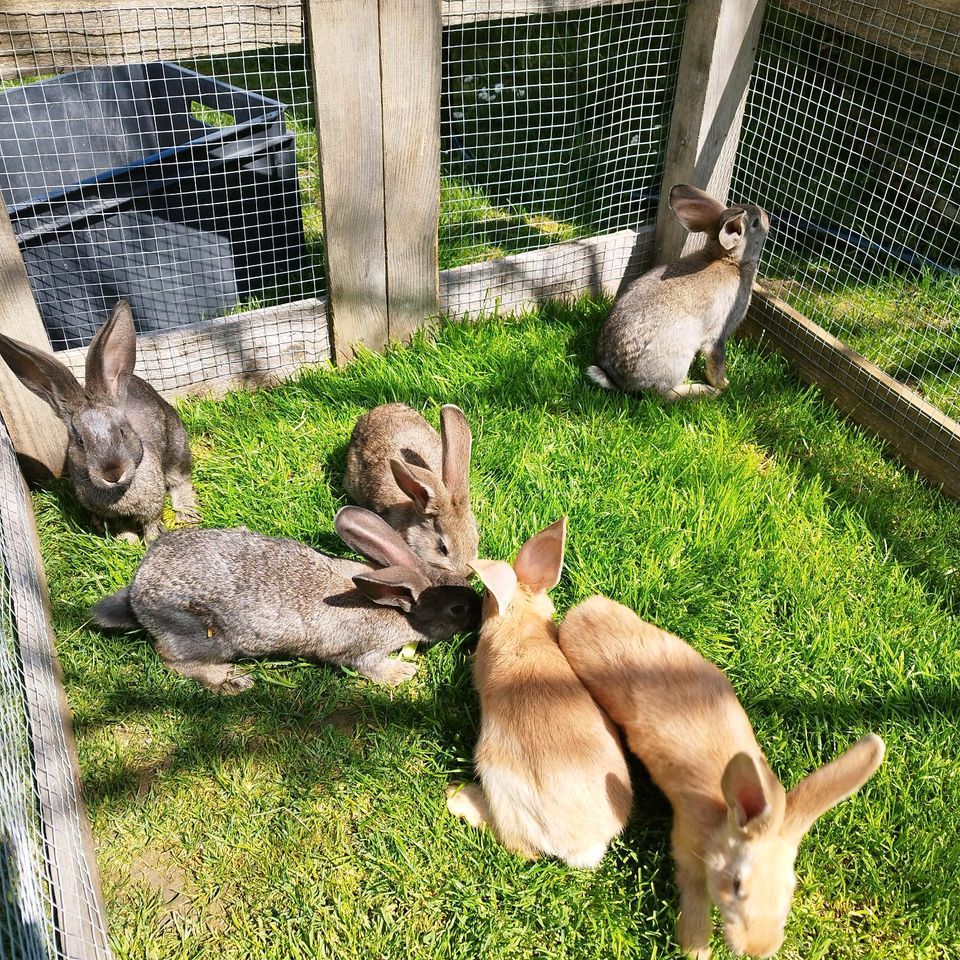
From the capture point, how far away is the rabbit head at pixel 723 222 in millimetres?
4227

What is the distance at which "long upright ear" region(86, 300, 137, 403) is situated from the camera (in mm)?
3275

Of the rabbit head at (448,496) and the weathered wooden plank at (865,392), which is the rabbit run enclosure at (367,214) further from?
the rabbit head at (448,496)

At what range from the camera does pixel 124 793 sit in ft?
9.20

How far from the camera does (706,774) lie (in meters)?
2.44

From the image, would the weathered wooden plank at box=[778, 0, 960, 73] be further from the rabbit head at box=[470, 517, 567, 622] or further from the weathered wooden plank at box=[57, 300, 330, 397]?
the weathered wooden plank at box=[57, 300, 330, 397]

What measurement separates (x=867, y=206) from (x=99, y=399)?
4.19 metres

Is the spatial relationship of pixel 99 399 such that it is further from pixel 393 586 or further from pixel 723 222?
pixel 723 222

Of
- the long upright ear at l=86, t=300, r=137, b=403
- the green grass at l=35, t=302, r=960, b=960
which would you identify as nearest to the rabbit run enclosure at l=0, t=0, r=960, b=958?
the green grass at l=35, t=302, r=960, b=960

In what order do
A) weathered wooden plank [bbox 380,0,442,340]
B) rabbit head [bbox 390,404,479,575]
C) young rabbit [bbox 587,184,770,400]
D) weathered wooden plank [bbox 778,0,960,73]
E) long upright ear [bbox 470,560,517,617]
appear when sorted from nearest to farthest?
long upright ear [bbox 470,560,517,617]
rabbit head [bbox 390,404,479,575]
weathered wooden plank [bbox 778,0,960,73]
weathered wooden plank [bbox 380,0,442,340]
young rabbit [bbox 587,184,770,400]

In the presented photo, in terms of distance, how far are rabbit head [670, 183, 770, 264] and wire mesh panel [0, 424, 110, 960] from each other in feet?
10.7

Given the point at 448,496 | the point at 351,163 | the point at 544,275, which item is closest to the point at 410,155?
the point at 351,163

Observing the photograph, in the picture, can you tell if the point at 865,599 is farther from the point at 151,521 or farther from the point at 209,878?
the point at 151,521

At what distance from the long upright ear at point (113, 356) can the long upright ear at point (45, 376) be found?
0.26 ft

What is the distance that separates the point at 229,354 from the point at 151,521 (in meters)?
0.99
